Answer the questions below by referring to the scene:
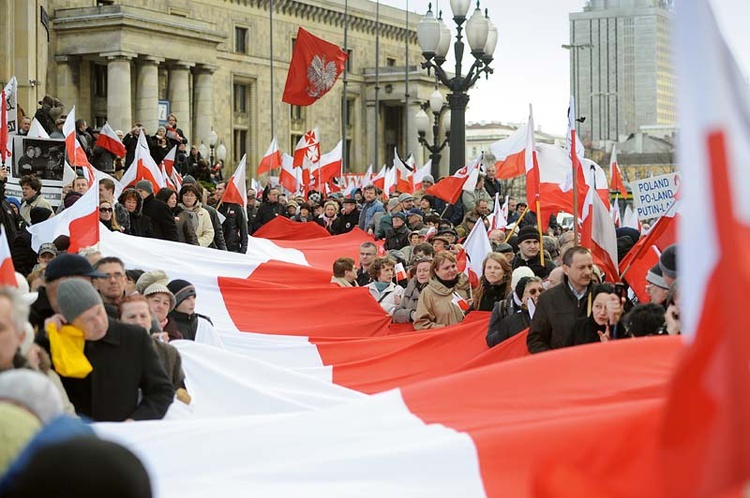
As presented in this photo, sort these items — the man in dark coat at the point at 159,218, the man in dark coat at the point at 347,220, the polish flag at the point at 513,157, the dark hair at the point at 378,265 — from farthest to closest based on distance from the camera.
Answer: the man in dark coat at the point at 347,220
the polish flag at the point at 513,157
the man in dark coat at the point at 159,218
the dark hair at the point at 378,265

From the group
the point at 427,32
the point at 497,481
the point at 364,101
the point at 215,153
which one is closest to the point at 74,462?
the point at 497,481

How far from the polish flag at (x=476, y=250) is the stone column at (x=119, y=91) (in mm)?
40934

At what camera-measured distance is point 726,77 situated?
10.5 ft

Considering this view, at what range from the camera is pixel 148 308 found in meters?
6.92

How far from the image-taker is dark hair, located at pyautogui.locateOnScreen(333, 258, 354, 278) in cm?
1402

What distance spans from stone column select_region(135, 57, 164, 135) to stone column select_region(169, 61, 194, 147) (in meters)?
1.82

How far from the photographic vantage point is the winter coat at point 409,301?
470 inches

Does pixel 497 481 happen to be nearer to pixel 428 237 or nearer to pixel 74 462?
pixel 74 462

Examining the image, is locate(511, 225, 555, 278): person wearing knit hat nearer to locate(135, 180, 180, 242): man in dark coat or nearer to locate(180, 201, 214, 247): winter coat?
locate(135, 180, 180, 242): man in dark coat

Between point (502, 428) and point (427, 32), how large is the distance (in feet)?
50.6

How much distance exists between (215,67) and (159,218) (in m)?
45.2

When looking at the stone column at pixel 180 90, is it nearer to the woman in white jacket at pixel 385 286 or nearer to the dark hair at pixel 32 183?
the dark hair at pixel 32 183

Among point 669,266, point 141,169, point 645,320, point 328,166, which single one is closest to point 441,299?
point 669,266

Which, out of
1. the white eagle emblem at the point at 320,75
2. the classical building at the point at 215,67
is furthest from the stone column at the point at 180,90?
the white eagle emblem at the point at 320,75
